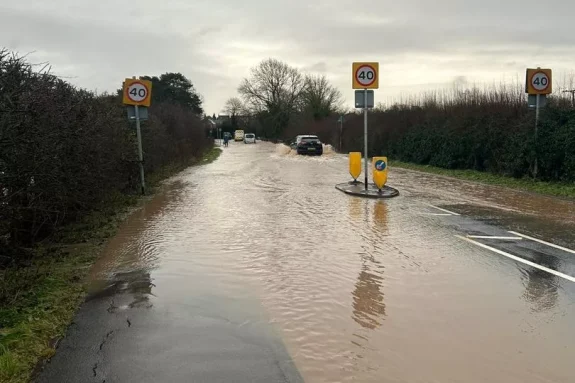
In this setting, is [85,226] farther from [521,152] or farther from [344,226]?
[521,152]

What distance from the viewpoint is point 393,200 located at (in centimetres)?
1322

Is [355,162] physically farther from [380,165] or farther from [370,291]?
[370,291]

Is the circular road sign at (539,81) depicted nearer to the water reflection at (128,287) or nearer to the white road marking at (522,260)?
the white road marking at (522,260)

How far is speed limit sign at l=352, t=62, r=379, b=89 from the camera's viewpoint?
13977 millimetres

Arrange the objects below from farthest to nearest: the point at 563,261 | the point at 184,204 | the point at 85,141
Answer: the point at 184,204 → the point at 85,141 → the point at 563,261

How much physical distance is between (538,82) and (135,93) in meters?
11.5

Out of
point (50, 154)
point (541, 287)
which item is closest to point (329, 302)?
point (541, 287)

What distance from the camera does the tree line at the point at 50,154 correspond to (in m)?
5.77

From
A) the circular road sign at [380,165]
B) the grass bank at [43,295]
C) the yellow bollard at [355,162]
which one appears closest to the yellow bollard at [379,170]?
the circular road sign at [380,165]

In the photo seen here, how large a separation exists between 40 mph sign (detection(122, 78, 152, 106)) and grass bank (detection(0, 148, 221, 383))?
16.2 ft

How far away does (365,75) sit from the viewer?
14000 millimetres

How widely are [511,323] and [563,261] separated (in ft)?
8.97

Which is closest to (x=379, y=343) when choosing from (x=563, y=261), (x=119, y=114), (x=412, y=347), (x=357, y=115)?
(x=412, y=347)

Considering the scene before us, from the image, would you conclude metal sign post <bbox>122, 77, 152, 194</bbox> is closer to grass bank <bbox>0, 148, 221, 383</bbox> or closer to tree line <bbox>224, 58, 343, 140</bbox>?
grass bank <bbox>0, 148, 221, 383</bbox>
